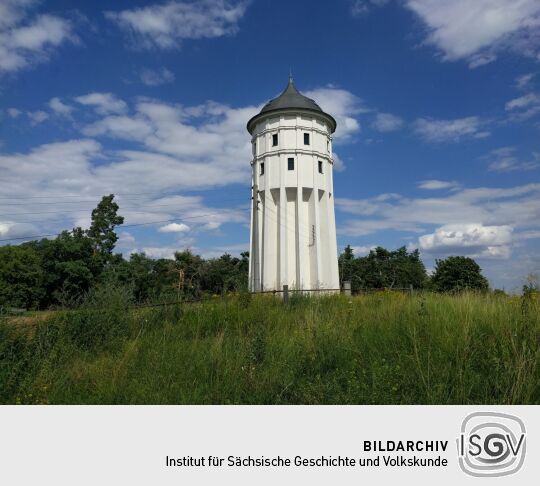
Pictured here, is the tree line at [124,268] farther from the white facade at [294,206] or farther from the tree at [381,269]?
the white facade at [294,206]

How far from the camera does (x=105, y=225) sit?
A: 4312cm

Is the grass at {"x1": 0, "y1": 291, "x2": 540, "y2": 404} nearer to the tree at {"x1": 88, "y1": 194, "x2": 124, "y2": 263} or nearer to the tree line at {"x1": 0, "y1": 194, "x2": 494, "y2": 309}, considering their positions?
the tree line at {"x1": 0, "y1": 194, "x2": 494, "y2": 309}

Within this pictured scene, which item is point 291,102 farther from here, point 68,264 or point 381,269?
point 381,269

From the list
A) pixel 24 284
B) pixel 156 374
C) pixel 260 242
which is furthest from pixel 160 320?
pixel 24 284

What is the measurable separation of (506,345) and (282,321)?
3988 mm

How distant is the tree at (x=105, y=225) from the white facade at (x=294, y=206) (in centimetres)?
2308

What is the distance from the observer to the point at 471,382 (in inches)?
157

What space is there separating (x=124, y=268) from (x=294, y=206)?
22668 millimetres

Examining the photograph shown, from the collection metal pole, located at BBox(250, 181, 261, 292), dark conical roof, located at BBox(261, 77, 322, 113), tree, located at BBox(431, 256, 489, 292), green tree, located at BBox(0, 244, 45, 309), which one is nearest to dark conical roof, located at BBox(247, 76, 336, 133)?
dark conical roof, located at BBox(261, 77, 322, 113)

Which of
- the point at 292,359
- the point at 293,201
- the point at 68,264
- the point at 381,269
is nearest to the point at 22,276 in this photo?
the point at 68,264

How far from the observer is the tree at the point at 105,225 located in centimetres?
4203

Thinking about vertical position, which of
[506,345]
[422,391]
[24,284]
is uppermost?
[24,284]

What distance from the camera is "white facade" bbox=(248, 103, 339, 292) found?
81.4ft
